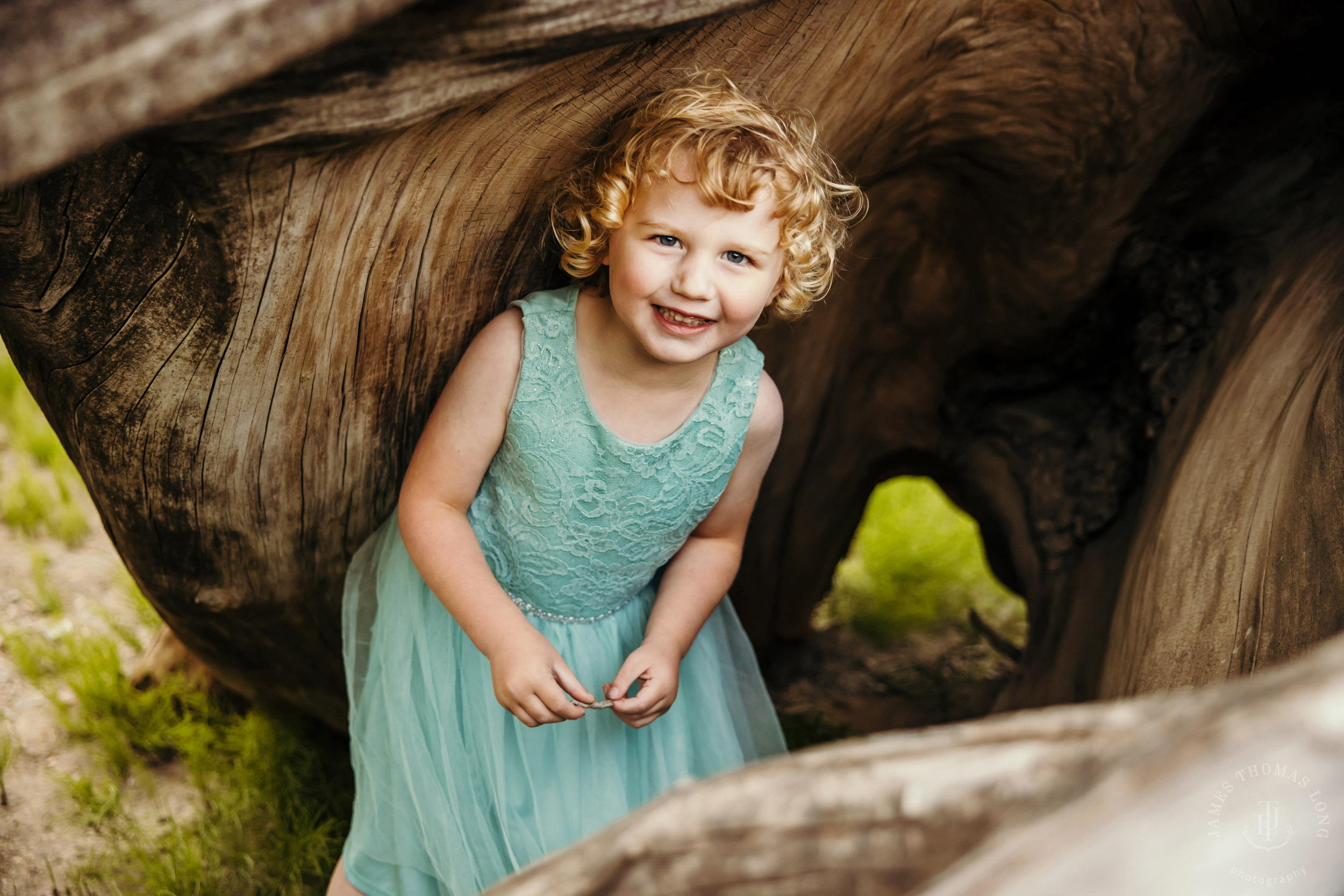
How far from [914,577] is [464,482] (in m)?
2.28

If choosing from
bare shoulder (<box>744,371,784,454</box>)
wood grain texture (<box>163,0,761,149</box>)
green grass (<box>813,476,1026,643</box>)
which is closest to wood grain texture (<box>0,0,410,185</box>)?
wood grain texture (<box>163,0,761,149</box>)

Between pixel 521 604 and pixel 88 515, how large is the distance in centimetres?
209

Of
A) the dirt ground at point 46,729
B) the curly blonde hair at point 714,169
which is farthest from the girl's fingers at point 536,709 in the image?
the dirt ground at point 46,729

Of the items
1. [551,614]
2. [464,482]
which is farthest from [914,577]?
[464,482]

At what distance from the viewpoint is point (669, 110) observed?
139 cm

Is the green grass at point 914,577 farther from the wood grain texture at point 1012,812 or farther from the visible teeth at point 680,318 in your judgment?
the wood grain texture at point 1012,812

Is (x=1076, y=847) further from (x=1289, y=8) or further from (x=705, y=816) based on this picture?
(x=1289, y=8)

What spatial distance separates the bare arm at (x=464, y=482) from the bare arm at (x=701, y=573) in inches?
4.9

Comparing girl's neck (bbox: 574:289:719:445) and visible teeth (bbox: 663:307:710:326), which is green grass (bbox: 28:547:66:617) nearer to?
girl's neck (bbox: 574:289:719:445)

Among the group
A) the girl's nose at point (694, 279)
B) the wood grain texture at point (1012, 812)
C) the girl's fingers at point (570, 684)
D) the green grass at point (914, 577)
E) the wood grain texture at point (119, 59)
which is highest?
the wood grain texture at point (119, 59)

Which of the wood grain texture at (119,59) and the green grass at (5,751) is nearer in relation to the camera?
the wood grain texture at (119,59)

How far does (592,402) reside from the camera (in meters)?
1.57

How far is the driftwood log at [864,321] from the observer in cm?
76

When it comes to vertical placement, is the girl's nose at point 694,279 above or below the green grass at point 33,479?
above
